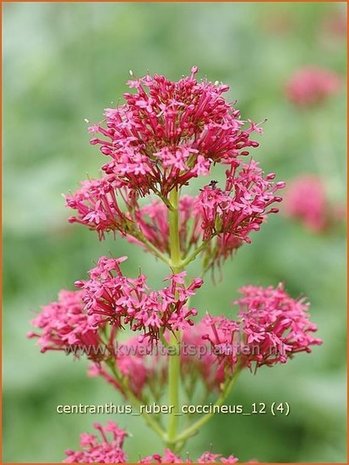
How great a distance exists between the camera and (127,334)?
570 cm

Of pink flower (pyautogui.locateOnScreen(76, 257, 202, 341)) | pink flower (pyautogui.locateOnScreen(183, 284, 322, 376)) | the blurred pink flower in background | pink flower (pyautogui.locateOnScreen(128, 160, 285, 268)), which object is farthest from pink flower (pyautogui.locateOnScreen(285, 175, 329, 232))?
pink flower (pyautogui.locateOnScreen(76, 257, 202, 341))

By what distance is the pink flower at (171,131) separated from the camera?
268 cm

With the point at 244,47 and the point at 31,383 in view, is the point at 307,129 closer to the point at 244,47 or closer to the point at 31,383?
the point at 244,47

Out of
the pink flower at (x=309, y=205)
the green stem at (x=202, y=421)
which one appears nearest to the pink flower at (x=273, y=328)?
the green stem at (x=202, y=421)

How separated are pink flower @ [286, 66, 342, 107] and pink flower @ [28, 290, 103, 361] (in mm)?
5008

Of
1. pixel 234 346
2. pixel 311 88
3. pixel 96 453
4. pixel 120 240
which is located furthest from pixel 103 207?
pixel 311 88

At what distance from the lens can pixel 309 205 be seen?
666 centimetres

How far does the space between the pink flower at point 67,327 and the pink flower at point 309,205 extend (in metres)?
3.80

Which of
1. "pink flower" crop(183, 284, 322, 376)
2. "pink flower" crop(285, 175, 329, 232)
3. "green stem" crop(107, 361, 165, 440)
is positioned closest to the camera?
"pink flower" crop(183, 284, 322, 376)

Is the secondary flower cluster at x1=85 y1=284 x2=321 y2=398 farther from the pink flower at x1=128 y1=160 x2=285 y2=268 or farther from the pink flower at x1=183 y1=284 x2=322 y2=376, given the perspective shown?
the pink flower at x1=128 y1=160 x2=285 y2=268

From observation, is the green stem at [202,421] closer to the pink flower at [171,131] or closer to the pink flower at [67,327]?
the pink flower at [67,327]

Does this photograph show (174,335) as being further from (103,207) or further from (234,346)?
(103,207)

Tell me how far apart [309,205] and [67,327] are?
3.99 m

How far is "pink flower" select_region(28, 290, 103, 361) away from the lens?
303 cm
